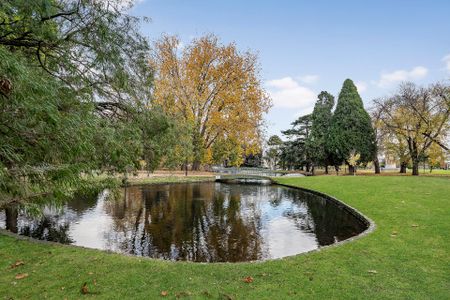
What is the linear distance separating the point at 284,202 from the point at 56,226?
12.6 m

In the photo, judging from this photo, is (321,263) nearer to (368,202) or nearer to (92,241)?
(92,241)

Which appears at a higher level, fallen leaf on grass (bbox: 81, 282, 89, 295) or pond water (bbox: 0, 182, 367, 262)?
fallen leaf on grass (bbox: 81, 282, 89, 295)

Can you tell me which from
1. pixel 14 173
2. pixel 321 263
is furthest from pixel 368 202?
pixel 14 173

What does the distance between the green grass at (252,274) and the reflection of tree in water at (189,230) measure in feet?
6.50

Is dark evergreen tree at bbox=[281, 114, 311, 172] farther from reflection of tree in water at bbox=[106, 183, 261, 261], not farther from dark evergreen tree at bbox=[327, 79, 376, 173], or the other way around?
reflection of tree in water at bbox=[106, 183, 261, 261]

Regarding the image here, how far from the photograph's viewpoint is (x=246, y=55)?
34.4m

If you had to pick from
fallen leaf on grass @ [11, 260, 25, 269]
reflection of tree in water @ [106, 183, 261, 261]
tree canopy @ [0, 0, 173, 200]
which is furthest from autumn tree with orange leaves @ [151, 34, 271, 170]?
fallen leaf on grass @ [11, 260, 25, 269]

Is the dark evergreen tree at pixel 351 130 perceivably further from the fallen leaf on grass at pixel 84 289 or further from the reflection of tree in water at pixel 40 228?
the fallen leaf on grass at pixel 84 289

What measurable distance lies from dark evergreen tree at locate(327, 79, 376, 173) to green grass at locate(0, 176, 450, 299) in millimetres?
33749

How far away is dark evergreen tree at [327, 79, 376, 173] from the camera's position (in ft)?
130

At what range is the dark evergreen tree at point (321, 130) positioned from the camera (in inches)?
1737

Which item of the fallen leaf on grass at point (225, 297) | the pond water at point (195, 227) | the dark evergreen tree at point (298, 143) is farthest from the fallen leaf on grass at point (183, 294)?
the dark evergreen tree at point (298, 143)

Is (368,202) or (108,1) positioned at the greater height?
(108,1)

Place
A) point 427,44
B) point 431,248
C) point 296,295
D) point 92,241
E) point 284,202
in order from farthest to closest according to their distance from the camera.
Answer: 1. point 284,202
2. point 427,44
3. point 92,241
4. point 431,248
5. point 296,295
